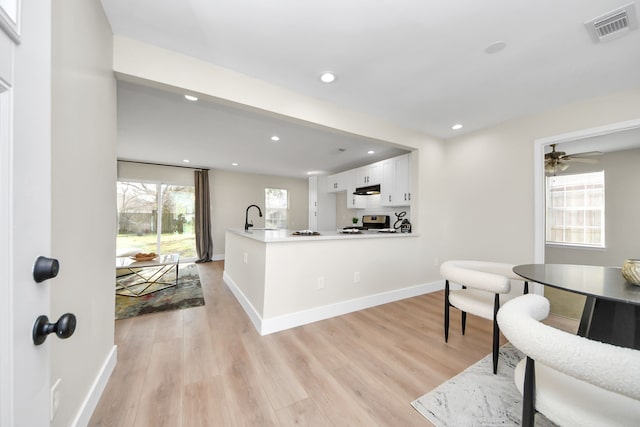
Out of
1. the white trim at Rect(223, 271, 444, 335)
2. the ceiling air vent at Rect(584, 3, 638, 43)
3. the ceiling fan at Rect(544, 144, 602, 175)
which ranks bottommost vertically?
the white trim at Rect(223, 271, 444, 335)

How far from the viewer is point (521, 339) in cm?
82

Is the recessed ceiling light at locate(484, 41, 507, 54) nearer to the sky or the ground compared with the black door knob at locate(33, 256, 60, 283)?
nearer to the sky

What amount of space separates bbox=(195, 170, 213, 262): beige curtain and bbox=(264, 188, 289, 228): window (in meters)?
1.57

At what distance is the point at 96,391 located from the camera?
1413 mm

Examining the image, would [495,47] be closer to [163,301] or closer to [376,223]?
[376,223]

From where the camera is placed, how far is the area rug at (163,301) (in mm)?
2832

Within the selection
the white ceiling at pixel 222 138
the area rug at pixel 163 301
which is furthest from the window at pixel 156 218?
the area rug at pixel 163 301

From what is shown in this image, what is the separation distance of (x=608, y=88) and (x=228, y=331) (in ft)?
14.4

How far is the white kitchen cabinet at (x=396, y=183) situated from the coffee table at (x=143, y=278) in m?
3.73

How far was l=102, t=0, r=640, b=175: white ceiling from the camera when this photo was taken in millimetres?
1463

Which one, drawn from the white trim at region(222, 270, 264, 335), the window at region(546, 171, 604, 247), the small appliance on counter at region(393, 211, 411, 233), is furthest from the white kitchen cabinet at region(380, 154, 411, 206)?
the window at region(546, 171, 604, 247)

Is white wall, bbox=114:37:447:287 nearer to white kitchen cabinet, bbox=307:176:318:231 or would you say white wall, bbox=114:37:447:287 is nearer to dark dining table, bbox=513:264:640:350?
dark dining table, bbox=513:264:640:350

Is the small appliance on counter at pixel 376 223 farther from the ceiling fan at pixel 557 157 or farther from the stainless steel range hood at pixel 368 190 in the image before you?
the ceiling fan at pixel 557 157

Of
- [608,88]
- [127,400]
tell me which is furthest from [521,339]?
[608,88]
